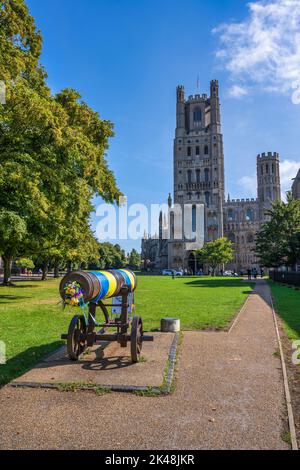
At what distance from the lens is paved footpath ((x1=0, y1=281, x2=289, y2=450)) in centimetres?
409

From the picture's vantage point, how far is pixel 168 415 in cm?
478

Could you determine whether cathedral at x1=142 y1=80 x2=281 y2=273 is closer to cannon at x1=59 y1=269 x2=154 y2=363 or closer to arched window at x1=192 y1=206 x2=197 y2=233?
arched window at x1=192 y1=206 x2=197 y2=233

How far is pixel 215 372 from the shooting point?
6723 millimetres

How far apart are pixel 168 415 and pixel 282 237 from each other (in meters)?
35.8

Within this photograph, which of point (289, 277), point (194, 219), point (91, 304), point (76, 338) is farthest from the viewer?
point (194, 219)

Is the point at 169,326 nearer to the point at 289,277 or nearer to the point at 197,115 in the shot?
the point at 289,277

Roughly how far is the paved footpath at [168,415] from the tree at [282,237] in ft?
102

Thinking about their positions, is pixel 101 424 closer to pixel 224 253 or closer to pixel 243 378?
pixel 243 378

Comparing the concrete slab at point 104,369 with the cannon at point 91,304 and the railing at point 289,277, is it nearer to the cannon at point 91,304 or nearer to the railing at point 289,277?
the cannon at point 91,304

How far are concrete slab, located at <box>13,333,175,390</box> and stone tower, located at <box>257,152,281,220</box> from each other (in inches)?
3934

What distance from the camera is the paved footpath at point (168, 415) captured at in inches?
161

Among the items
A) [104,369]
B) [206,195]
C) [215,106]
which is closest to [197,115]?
[215,106]

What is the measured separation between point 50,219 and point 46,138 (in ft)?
13.6

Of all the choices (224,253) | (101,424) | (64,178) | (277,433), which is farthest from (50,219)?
(224,253)
